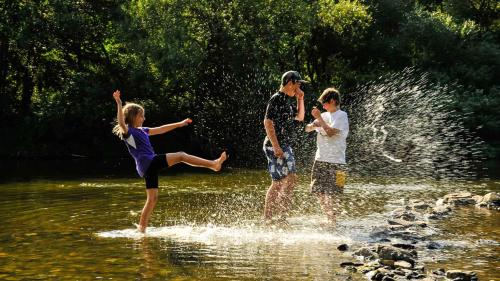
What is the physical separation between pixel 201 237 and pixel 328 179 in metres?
2.34

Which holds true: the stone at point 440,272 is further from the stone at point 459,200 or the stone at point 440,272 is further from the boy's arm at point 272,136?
the stone at point 459,200

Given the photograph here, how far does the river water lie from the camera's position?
8258 millimetres

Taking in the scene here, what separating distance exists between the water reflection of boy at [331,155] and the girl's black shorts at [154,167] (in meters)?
2.44

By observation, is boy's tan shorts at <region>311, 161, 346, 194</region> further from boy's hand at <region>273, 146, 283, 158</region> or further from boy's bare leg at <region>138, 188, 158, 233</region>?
boy's bare leg at <region>138, 188, 158, 233</region>

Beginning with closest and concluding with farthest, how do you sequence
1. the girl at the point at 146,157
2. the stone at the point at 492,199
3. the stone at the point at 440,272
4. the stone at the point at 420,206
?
1. the stone at the point at 440,272
2. the girl at the point at 146,157
3. the stone at the point at 420,206
4. the stone at the point at 492,199

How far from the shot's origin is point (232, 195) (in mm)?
17281

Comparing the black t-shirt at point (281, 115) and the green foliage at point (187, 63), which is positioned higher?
the green foliage at point (187, 63)

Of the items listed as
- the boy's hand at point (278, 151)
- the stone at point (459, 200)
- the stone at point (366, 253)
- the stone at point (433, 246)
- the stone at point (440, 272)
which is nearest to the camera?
Result: the stone at point (440, 272)

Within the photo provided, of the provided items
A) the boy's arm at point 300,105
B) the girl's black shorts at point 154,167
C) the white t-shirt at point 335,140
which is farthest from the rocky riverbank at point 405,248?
the girl's black shorts at point 154,167

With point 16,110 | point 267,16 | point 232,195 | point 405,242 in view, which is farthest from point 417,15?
point 405,242

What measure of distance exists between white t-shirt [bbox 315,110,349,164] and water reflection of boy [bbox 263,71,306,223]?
21.9 inches

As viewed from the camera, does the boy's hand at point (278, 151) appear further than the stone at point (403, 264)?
Yes

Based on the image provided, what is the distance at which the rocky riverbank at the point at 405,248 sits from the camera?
779 centimetres

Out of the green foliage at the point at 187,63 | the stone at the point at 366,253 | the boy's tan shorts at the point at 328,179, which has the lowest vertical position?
the stone at the point at 366,253
